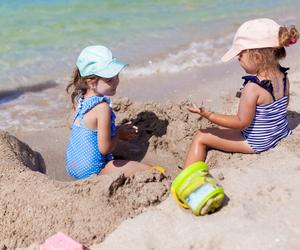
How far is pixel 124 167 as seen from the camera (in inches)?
144

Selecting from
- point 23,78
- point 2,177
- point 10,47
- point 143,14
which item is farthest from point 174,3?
point 2,177

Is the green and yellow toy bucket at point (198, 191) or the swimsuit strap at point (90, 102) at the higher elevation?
the swimsuit strap at point (90, 102)

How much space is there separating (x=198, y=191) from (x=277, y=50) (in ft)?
3.98

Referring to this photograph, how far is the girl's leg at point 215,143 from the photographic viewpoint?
3.75 meters

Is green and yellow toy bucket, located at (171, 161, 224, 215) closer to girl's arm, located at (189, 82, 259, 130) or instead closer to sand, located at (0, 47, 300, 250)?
sand, located at (0, 47, 300, 250)

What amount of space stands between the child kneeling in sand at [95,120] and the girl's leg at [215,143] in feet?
1.19

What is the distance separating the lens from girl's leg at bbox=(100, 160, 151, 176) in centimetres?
363

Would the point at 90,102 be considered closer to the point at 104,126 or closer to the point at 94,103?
the point at 94,103

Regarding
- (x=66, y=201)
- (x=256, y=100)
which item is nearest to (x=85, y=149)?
(x=66, y=201)

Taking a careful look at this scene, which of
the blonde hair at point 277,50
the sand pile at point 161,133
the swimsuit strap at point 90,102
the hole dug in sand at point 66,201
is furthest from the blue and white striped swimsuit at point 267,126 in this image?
the swimsuit strap at point 90,102

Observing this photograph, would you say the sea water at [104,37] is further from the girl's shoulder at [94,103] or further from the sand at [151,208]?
the sand at [151,208]

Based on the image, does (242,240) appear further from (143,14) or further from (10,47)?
(143,14)

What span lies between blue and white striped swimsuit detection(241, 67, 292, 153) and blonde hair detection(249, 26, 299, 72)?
0.15 metres

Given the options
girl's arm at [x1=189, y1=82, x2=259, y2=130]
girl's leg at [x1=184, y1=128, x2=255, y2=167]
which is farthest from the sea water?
girl's arm at [x1=189, y1=82, x2=259, y2=130]
